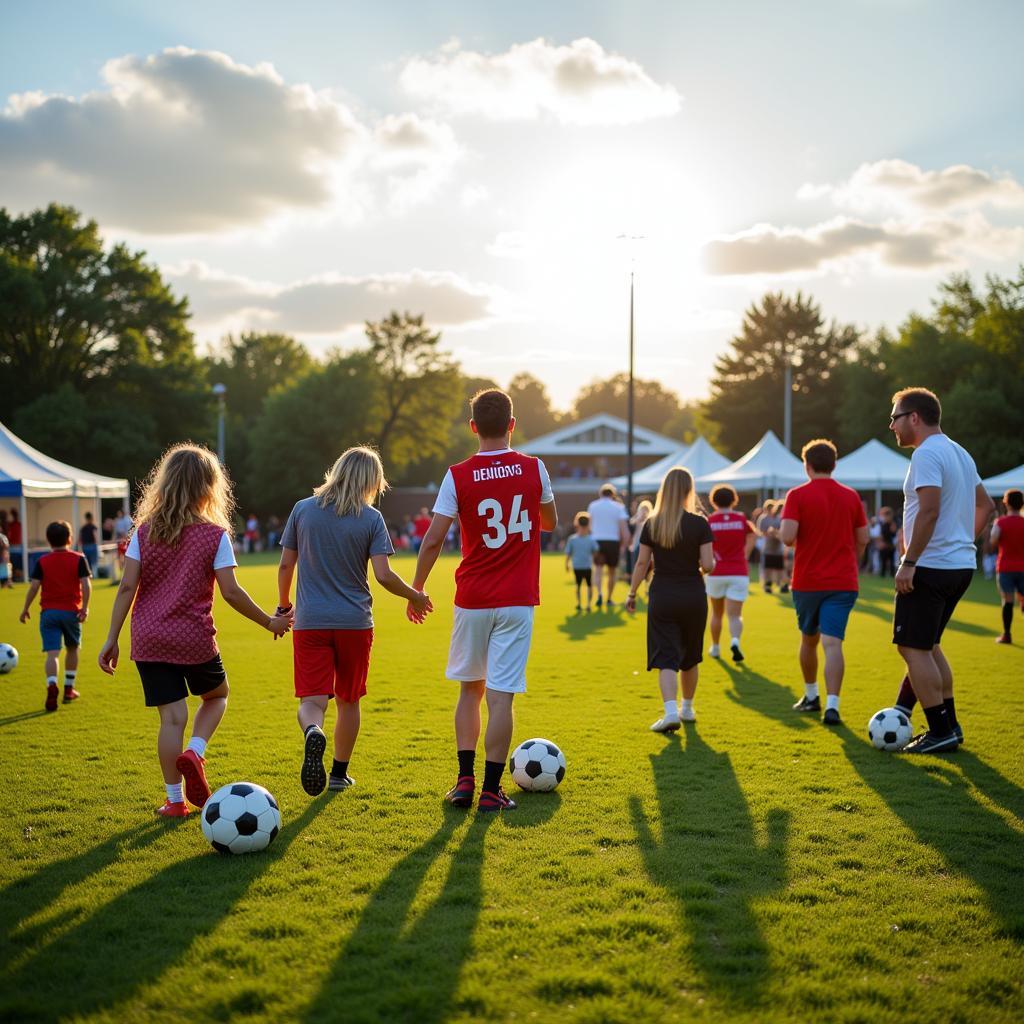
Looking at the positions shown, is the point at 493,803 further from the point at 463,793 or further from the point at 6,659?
the point at 6,659

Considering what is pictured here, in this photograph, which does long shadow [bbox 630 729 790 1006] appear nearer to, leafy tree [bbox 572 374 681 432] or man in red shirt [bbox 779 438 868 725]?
man in red shirt [bbox 779 438 868 725]

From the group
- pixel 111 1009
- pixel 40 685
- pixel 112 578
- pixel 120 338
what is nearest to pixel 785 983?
pixel 111 1009

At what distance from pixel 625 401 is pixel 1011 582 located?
111 metres

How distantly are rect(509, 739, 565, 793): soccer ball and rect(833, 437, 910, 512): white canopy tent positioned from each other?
26067 millimetres

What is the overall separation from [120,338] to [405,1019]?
1911 inches

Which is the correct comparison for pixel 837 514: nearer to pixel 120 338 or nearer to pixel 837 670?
pixel 837 670

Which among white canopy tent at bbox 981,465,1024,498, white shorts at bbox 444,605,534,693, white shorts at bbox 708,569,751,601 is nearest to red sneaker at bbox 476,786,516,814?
white shorts at bbox 444,605,534,693

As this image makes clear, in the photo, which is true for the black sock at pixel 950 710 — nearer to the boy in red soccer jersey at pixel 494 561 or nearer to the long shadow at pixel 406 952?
→ the boy in red soccer jersey at pixel 494 561

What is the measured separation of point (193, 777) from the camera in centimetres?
514

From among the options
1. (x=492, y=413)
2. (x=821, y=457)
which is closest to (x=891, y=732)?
(x=821, y=457)

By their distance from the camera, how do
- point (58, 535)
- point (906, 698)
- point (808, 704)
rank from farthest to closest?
1. point (58, 535)
2. point (808, 704)
3. point (906, 698)

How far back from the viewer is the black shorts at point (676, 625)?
7.66 meters

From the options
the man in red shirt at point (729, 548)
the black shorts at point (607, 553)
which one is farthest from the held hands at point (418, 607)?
the black shorts at point (607, 553)

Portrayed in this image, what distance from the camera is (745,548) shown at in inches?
438
